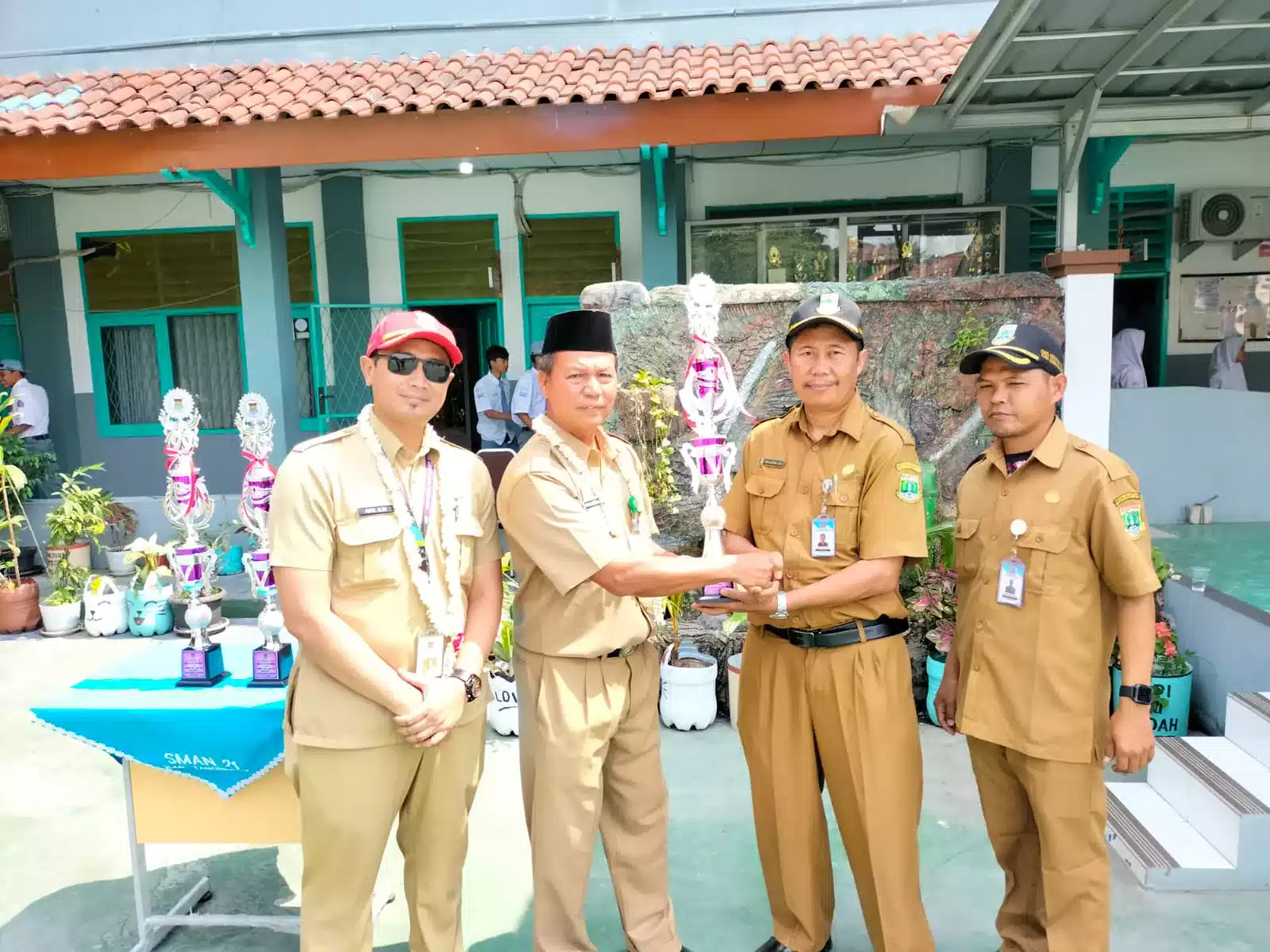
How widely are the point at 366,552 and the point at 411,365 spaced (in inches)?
18.5

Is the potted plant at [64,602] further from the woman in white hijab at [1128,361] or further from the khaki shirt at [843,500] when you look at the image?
the woman in white hijab at [1128,361]

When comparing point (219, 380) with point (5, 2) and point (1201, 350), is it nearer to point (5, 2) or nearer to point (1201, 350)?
A: point (5, 2)

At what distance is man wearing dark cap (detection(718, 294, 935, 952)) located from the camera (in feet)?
7.81

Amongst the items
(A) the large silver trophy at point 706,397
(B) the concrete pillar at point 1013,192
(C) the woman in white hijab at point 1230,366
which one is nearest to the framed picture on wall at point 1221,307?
(C) the woman in white hijab at point 1230,366

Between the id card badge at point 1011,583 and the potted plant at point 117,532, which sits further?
the potted plant at point 117,532

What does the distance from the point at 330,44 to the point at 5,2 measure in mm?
3082

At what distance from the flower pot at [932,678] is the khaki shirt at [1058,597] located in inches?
78.9

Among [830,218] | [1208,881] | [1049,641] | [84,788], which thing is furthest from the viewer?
[830,218]

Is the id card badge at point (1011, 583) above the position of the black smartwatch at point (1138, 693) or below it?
above

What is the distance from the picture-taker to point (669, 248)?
716 centimetres

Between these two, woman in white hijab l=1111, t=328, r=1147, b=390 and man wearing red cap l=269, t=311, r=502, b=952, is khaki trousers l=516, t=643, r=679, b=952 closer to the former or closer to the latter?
man wearing red cap l=269, t=311, r=502, b=952

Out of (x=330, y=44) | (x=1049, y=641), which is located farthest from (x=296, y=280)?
(x=1049, y=641)

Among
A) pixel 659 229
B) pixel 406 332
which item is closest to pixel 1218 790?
pixel 406 332

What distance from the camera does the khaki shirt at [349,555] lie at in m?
2.11
